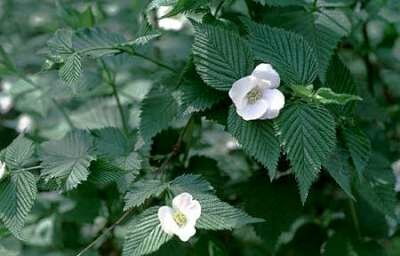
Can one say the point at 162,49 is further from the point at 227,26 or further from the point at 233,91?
the point at 233,91

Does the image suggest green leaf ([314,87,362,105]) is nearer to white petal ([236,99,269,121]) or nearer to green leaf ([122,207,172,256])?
white petal ([236,99,269,121])

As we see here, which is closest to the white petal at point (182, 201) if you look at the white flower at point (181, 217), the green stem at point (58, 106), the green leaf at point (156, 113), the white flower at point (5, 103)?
the white flower at point (181, 217)

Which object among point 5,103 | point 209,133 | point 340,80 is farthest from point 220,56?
point 5,103

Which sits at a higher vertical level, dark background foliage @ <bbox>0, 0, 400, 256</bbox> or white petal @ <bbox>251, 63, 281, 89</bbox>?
white petal @ <bbox>251, 63, 281, 89</bbox>

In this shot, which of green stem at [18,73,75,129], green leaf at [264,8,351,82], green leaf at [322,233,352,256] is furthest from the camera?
green stem at [18,73,75,129]

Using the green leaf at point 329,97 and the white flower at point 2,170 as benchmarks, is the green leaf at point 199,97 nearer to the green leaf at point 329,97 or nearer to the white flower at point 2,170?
the green leaf at point 329,97

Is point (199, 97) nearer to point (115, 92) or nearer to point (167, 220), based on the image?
point (167, 220)

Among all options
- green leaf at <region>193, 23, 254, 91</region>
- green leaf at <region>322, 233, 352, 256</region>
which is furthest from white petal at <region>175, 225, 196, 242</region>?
green leaf at <region>322, 233, 352, 256</region>
